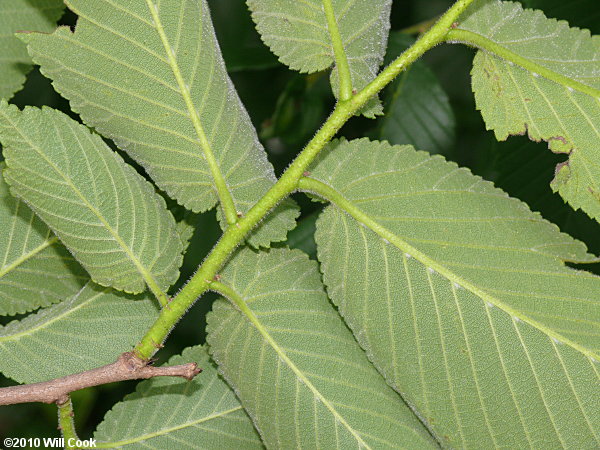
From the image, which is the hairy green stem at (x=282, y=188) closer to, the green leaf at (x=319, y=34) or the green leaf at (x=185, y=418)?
the green leaf at (x=319, y=34)

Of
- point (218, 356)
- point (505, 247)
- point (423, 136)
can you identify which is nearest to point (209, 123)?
point (218, 356)

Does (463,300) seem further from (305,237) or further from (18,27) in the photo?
(18,27)

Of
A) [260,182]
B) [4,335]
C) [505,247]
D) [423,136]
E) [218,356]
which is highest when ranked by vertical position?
[423,136]

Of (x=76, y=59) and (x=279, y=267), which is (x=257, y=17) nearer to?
(x=76, y=59)

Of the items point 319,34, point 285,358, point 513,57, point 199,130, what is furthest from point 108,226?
point 513,57

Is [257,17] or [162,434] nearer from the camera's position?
[257,17]

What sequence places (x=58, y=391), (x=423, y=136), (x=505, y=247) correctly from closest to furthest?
(x=505, y=247) < (x=58, y=391) < (x=423, y=136)
